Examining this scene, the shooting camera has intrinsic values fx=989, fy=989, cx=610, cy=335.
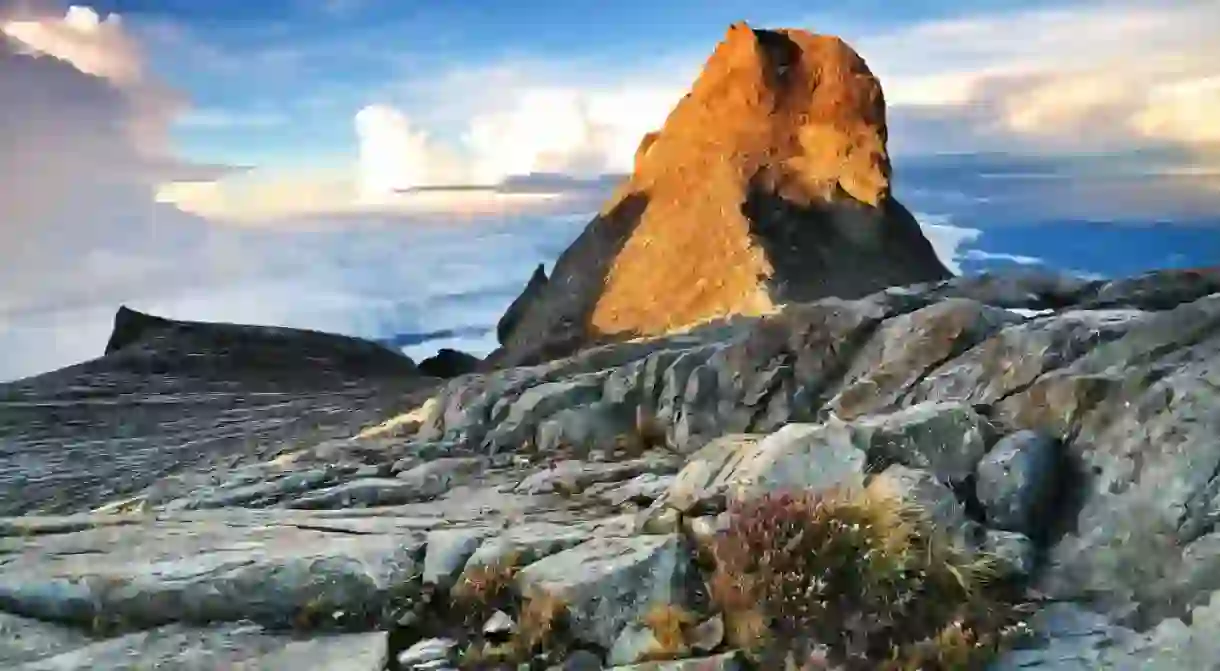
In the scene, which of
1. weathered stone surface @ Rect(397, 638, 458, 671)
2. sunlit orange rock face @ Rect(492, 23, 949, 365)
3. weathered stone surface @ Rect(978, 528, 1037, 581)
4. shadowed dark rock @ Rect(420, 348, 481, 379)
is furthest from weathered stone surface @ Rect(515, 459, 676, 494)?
shadowed dark rock @ Rect(420, 348, 481, 379)

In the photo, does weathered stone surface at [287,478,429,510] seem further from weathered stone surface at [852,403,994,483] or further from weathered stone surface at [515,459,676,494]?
weathered stone surface at [852,403,994,483]

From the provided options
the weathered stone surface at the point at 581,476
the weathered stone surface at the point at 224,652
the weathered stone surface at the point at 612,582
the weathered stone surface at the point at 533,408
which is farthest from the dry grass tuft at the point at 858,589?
the weathered stone surface at the point at 533,408

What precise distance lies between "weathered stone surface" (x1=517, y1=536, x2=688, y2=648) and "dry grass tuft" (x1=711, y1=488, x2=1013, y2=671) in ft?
0.87

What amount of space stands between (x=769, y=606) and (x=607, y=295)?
19.5m

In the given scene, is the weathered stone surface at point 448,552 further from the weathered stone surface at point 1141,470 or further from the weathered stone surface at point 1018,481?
the weathered stone surface at point 1141,470

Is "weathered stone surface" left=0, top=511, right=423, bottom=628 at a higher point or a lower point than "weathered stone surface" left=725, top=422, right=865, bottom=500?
lower

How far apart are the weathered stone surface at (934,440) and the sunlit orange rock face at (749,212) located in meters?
14.6

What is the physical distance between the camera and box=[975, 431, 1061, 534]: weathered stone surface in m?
4.71

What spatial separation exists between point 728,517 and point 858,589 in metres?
0.84

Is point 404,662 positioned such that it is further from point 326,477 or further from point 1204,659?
point 326,477

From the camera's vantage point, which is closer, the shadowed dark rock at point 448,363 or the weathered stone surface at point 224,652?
the weathered stone surface at point 224,652

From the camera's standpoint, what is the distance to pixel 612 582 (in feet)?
15.5

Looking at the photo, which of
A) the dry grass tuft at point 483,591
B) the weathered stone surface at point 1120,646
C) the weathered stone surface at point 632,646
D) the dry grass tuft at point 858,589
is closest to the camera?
the weathered stone surface at point 1120,646

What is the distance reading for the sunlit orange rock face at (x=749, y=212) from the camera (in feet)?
70.6
